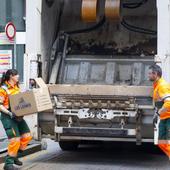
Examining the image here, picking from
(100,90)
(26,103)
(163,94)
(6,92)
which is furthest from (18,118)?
(163,94)

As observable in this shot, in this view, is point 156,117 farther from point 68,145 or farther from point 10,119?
point 68,145

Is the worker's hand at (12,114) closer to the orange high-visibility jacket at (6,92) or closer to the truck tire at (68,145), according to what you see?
the orange high-visibility jacket at (6,92)

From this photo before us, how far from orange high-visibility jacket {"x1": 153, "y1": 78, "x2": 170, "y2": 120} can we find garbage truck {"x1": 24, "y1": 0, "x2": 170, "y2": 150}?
10.6 inches

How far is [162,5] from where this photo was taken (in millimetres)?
8805

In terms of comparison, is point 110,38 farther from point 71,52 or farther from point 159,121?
point 159,121

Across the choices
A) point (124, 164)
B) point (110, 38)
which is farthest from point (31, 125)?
point (110, 38)

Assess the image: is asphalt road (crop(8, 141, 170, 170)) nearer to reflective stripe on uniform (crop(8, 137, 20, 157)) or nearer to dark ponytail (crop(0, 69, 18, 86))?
reflective stripe on uniform (crop(8, 137, 20, 157))

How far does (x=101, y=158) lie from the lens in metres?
10.2

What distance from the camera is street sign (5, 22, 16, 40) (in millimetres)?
13461

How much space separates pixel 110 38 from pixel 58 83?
1374 mm

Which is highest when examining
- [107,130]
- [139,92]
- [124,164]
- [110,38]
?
[110,38]

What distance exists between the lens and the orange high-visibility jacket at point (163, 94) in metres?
8.26

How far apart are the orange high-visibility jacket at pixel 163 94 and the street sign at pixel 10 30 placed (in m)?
5.80

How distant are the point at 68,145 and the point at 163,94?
315 cm
